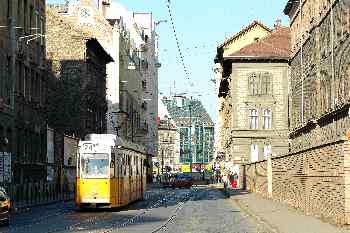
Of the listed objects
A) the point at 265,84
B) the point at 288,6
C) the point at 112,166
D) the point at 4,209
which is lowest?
the point at 4,209

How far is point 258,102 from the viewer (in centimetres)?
8488

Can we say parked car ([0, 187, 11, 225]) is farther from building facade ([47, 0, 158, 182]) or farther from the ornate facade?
building facade ([47, 0, 158, 182])

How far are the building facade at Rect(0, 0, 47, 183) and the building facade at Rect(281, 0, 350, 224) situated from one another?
17544mm

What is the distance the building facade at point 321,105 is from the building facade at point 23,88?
17.5 metres

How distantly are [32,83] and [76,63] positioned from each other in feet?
61.9

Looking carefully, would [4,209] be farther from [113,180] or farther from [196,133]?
[196,133]

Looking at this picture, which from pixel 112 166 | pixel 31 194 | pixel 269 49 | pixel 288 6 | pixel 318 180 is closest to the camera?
pixel 318 180

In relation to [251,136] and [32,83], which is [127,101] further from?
[32,83]

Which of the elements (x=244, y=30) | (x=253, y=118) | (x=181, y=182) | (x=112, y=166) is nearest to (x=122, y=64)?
(x=244, y=30)

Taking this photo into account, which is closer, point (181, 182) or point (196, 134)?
point (181, 182)

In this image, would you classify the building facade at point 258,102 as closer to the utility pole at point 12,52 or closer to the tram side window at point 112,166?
the utility pole at point 12,52

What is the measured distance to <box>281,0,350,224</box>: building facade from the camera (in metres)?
23.7

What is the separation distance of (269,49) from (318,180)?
60054 mm

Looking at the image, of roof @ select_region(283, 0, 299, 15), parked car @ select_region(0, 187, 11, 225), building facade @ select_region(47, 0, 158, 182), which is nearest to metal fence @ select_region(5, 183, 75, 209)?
parked car @ select_region(0, 187, 11, 225)
